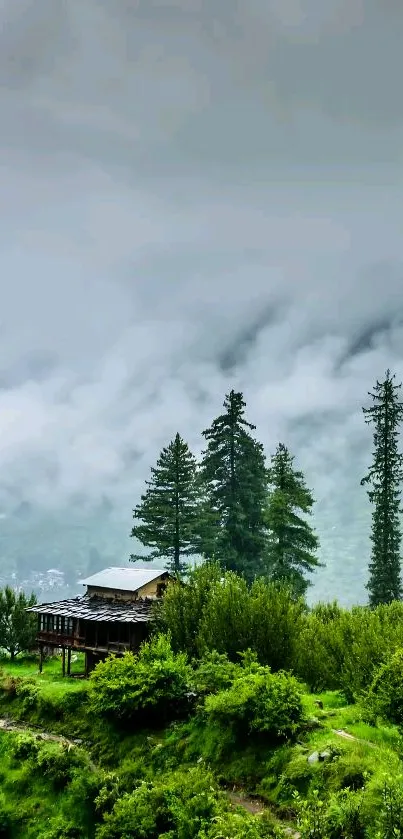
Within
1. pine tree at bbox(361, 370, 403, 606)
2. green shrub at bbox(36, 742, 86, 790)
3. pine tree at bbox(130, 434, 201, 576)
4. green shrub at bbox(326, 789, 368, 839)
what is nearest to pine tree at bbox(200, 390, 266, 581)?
pine tree at bbox(130, 434, 201, 576)

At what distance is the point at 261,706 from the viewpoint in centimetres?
2505

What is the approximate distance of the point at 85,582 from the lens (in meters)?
50.9

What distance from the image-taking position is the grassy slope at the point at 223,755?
20.9m

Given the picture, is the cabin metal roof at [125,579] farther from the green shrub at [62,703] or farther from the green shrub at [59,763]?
the green shrub at [59,763]

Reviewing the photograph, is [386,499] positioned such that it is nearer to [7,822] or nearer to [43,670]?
[43,670]

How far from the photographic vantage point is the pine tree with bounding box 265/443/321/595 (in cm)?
5494

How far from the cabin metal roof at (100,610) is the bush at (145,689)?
327 inches

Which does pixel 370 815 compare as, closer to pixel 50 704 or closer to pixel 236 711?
pixel 236 711

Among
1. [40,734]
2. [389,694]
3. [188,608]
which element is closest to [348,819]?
[389,694]

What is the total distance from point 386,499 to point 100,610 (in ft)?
96.6

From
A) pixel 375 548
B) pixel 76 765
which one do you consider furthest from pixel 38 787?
pixel 375 548

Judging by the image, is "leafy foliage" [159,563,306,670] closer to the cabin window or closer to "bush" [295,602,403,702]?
"bush" [295,602,403,702]

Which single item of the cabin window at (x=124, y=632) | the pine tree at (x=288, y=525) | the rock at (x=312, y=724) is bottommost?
the rock at (x=312, y=724)

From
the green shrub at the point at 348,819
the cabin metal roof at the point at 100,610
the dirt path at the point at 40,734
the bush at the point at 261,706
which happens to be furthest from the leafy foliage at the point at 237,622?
the green shrub at the point at 348,819
